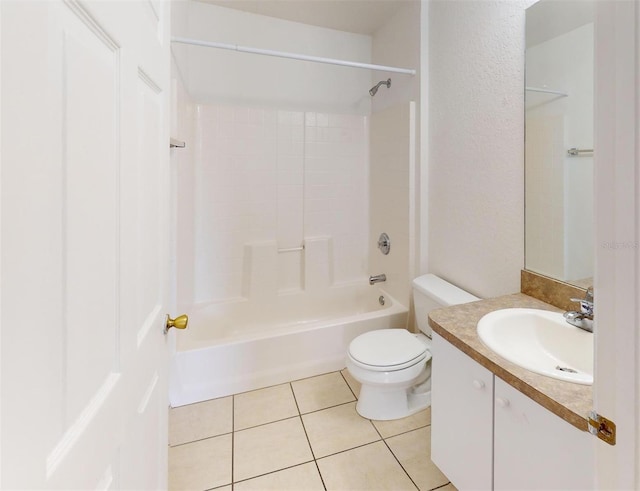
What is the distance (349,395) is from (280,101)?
2.20m

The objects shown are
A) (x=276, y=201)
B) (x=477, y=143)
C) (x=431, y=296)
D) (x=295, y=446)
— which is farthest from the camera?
(x=276, y=201)

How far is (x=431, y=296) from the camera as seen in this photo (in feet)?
6.00

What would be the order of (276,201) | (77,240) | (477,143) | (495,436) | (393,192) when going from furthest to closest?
(276,201), (393,192), (477,143), (495,436), (77,240)

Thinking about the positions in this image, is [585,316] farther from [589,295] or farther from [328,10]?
[328,10]

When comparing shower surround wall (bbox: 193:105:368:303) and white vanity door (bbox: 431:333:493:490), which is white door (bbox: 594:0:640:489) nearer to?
white vanity door (bbox: 431:333:493:490)

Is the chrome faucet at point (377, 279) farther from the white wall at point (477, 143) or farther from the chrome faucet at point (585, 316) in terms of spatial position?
the chrome faucet at point (585, 316)

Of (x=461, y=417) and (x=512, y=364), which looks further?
(x=461, y=417)

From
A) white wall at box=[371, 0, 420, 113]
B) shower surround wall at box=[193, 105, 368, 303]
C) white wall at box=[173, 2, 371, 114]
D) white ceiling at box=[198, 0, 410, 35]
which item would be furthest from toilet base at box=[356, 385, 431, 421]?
white ceiling at box=[198, 0, 410, 35]

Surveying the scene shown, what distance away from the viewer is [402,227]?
231cm

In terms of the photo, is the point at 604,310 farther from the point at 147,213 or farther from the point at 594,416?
the point at 147,213

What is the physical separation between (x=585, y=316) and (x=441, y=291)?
785 mm

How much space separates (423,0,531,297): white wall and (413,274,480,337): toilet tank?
0.24 feet

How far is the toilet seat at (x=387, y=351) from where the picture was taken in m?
1.60

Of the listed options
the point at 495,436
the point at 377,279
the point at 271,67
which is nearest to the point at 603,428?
the point at 495,436
